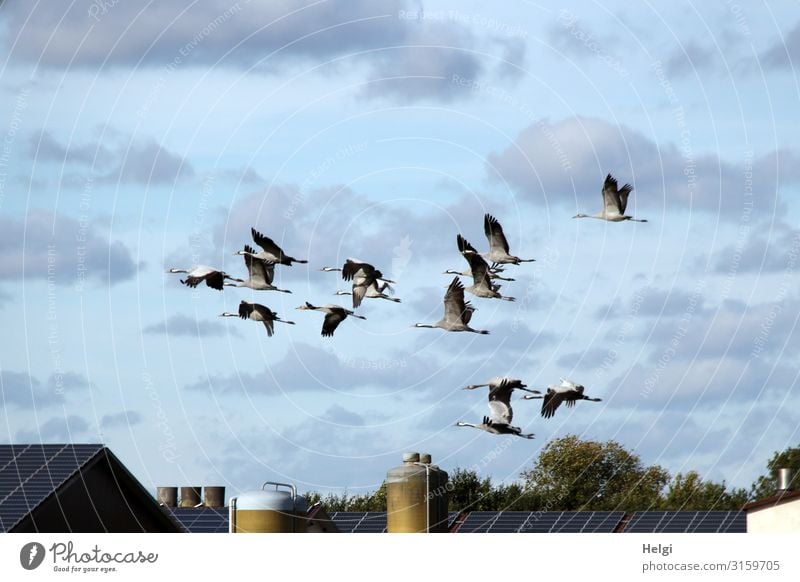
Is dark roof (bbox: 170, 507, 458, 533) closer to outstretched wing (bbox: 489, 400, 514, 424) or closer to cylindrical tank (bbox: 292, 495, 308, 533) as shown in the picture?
cylindrical tank (bbox: 292, 495, 308, 533)

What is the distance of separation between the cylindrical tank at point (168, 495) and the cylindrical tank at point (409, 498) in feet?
94.7

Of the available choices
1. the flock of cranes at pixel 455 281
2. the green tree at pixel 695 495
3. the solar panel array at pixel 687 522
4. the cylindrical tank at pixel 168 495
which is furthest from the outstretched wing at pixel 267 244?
the green tree at pixel 695 495

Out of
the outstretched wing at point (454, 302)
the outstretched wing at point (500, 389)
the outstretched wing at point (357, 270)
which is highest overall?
the outstretched wing at point (357, 270)

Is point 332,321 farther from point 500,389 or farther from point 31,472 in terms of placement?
point 31,472

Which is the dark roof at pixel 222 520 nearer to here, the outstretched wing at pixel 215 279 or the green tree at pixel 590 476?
the outstretched wing at pixel 215 279

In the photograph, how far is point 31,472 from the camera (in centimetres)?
4550

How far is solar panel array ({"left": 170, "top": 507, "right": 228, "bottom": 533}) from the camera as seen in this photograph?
5453 centimetres

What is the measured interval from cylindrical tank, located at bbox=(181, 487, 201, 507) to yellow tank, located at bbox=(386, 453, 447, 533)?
29748 millimetres

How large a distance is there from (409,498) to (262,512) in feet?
15.8

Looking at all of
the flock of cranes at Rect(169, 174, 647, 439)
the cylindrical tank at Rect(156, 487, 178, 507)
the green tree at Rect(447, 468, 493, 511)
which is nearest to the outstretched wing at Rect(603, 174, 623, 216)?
the flock of cranes at Rect(169, 174, 647, 439)

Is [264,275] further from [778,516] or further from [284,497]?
[778,516]

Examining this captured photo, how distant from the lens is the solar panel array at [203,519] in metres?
54.5
